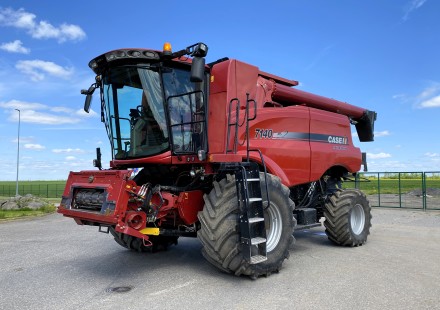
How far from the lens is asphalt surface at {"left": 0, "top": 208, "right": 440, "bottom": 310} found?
4695 mm

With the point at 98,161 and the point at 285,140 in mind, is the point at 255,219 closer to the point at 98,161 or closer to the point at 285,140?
the point at 285,140

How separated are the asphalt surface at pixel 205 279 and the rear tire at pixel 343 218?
25 cm

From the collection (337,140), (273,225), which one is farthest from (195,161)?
(337,140)

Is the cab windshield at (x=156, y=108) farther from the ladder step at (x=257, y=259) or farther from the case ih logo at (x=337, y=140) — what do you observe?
the case ih logo at (x=337, y=140)

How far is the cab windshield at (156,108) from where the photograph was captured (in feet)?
19.7

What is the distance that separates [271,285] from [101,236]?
6.22 m

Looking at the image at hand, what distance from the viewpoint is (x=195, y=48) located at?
17.5ft

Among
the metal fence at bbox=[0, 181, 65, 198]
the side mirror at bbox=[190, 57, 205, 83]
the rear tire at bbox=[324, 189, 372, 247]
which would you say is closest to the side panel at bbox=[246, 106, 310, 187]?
the rear tire at bbox=[324, 189, 372, 247]

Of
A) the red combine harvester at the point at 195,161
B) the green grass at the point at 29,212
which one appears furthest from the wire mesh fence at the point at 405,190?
the green grass at the point at 29,212

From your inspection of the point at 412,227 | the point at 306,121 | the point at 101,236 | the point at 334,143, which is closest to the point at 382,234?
the point at 412,227

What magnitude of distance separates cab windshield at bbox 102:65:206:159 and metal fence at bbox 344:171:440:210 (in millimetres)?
12071

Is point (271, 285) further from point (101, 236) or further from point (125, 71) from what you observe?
point (101, 236)

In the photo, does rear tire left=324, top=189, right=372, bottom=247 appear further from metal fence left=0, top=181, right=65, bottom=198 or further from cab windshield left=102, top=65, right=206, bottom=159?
metal fence left=0, top=181, right=65, bottom=198

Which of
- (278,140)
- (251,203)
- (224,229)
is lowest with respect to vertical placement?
(224,229)
